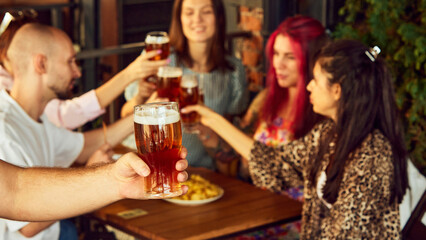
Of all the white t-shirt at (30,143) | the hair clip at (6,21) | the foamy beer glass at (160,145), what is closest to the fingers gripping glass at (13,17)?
the hair clip at (6,21)

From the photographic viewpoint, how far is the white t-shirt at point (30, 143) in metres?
2.38

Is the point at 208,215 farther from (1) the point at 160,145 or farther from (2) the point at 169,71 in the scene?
(1) the point at 160,145

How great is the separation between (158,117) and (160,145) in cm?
7

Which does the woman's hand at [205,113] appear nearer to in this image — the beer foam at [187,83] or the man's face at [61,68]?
the beer foam at [187,83]

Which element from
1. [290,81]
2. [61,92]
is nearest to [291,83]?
[290,81]

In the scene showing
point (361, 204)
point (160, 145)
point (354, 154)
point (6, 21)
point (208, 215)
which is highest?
point (6, 21)

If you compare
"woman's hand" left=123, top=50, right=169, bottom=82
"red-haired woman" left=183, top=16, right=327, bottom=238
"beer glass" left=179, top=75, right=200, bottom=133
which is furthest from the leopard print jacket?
"woman's hand" left=123, top=50, right=169, bottom=82

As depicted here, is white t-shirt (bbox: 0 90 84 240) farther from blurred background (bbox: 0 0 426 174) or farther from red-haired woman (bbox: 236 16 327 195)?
blurred background (bbox: 0 0 426 174)

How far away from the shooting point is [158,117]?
5.27ft

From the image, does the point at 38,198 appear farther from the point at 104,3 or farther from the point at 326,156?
the point at 104,3

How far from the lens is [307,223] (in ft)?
9.04

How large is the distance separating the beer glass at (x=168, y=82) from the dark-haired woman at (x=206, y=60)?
666 mm

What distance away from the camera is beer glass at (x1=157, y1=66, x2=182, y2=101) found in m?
2.93

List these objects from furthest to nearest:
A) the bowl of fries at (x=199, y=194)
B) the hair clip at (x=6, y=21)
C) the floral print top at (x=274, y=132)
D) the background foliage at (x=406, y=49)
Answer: the background foliage at (x=406, y=49) → the floral print top at (x=274, y=132) → the bowl of fries at (x=199, y=194) → the hair clip at (x=6, y=21)
